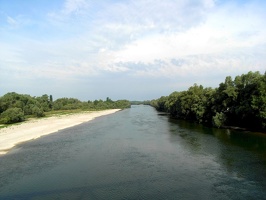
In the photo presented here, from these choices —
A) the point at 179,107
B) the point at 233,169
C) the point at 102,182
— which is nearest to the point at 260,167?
the point at 233,169

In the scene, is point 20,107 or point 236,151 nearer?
point 236,151

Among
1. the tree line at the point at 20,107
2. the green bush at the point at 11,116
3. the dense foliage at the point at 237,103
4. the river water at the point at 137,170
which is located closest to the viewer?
the river water at the point at 137,170

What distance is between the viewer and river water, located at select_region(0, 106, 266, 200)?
19.7 m

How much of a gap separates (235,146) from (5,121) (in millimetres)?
65233

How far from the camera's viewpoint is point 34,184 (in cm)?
2219

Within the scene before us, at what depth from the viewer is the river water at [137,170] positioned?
64.7ft

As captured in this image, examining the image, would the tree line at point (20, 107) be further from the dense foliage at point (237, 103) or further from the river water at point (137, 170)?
the dense foliage at point (237, 103)

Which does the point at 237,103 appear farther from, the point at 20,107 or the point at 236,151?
the point at 20,107

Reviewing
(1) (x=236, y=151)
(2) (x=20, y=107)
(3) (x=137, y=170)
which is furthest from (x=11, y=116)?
(1) (x=236, y=151)

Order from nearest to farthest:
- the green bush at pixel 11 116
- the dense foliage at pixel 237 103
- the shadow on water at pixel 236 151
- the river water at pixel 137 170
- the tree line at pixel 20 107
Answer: the river water at pixel 137 170
the shadow on water at pixel 236 151
the dense foliage at pixel 237 103
the green bush at pixel 11 116
the tree line at pixel 20 107

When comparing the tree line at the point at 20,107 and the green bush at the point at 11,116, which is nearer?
the green bush at the point at 11,116

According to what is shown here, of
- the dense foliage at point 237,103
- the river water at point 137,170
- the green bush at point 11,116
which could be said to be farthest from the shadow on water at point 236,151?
the green bush at point 11,116

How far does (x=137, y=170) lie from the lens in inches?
1006

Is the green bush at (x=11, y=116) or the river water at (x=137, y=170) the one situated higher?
the green bush at (x=11, y=116)
